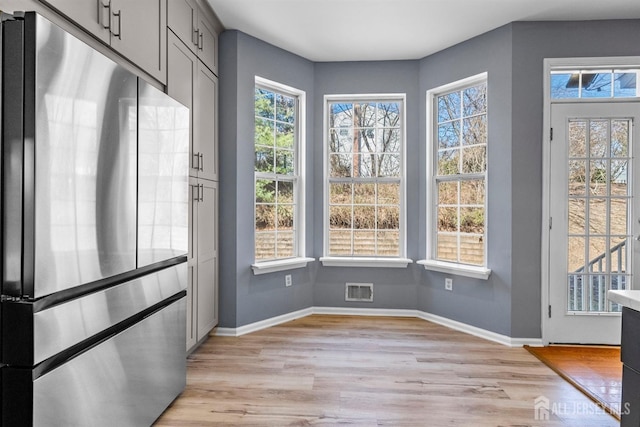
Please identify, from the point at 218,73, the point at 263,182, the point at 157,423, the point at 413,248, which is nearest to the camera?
the point at 157,423

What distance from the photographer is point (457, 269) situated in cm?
369

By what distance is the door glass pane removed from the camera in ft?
10.6

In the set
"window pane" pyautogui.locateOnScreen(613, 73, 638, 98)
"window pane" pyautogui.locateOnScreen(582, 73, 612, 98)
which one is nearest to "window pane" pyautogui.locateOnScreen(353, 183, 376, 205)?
"window pane" pyautogui.locateOnScreen(582, 73, 612, 98)

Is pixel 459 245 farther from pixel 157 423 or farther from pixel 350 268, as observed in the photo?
pixel 157 423

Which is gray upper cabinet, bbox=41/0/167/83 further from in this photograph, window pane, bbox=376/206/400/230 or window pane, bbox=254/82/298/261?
window pane, bbox=376/206/400/230

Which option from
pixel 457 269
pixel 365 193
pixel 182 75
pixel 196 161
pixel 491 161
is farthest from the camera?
pixel 365 193

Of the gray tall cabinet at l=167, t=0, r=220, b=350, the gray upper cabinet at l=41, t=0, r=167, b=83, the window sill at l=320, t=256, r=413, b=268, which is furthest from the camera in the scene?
the window sill at l=320, t=256, r=413, b=268

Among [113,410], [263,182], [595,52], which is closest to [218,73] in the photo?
[263,182]

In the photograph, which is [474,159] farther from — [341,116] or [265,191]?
[265,191]

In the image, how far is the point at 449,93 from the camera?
3.96 meters

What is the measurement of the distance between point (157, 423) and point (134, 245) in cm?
99

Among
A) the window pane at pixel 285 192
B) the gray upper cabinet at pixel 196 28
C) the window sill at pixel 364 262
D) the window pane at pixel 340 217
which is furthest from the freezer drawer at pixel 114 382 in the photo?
the window pane at pixel 340 217

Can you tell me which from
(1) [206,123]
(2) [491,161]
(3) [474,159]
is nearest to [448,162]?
(3) [474,159]

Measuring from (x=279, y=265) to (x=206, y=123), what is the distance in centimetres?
143
